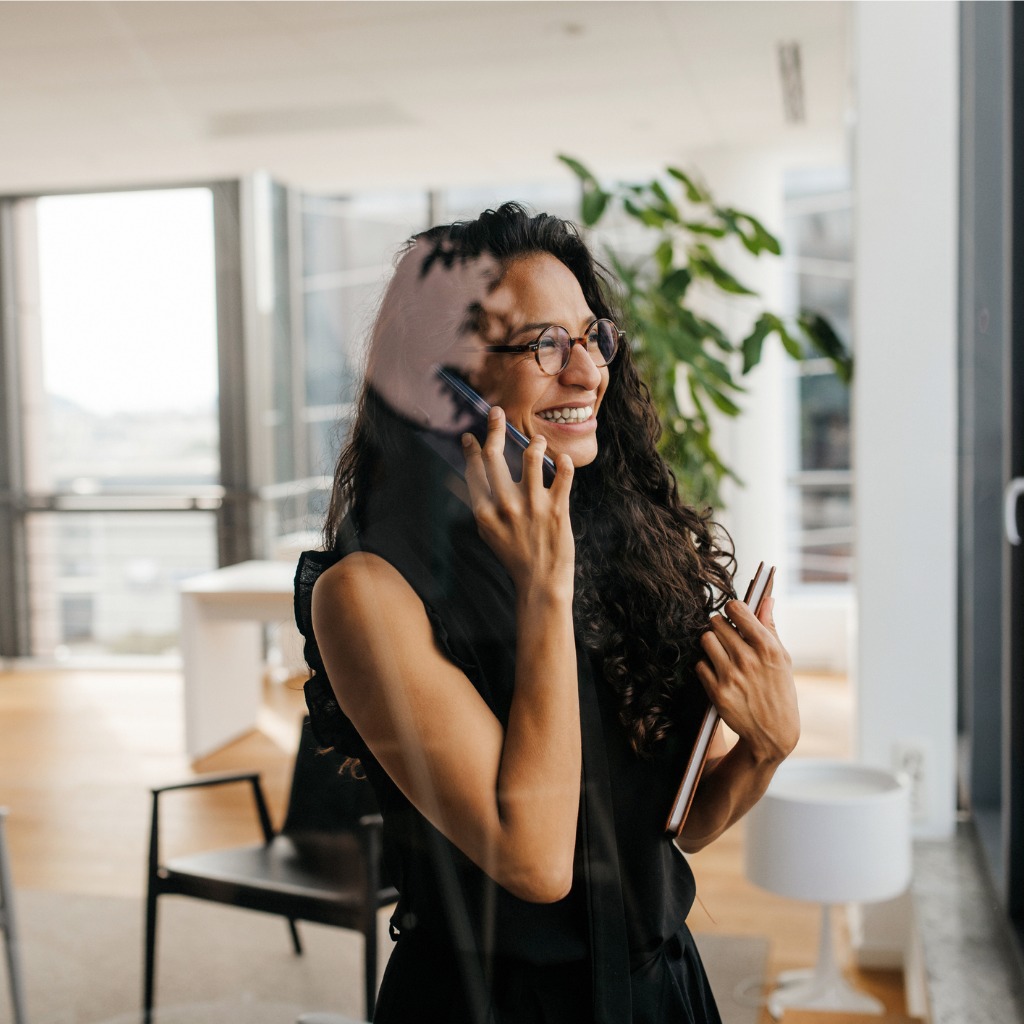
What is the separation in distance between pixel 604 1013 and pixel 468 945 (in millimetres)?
75

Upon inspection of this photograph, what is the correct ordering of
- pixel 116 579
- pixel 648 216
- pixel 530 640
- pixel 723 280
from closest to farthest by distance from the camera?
1. pixel 530 640
2. pixel 116 579
3. pixel 723 280
4. pixel 648 216

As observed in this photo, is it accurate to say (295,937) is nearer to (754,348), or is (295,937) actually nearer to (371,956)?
(371,956)

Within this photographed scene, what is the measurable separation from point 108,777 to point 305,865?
159 mm

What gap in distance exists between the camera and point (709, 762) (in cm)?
57

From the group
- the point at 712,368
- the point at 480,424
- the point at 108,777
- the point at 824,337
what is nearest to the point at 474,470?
the point at 480,424

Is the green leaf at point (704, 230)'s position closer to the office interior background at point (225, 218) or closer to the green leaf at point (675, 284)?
the green leaf at point (675, 284)

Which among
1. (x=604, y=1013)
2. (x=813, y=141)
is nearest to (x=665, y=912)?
(x=604, y=1013)

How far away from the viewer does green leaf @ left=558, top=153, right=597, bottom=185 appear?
803 mm

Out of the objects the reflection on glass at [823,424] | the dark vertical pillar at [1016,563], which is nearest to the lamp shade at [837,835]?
the dark vertical pillar at [1016,563]

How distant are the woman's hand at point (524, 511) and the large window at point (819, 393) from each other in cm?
518

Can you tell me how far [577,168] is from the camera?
2.81 ft


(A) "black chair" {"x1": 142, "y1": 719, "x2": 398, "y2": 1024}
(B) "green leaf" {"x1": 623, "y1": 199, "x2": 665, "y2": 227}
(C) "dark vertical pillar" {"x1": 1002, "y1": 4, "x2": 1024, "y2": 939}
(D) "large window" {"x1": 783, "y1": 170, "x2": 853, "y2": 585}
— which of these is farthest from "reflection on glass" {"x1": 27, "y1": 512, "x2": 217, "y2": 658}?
(D) "large window" {"x1": 783, "y1": 170, "x2": 853, "y2": 585}

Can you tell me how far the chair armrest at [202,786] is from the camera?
81 cm

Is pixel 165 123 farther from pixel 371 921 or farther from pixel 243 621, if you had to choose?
pixel 371 921
